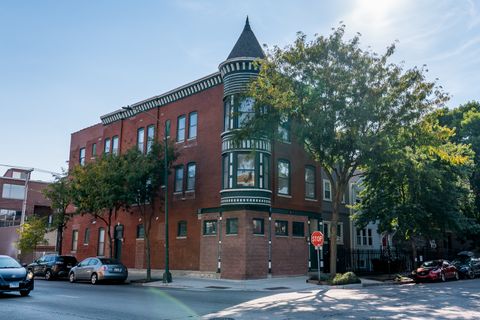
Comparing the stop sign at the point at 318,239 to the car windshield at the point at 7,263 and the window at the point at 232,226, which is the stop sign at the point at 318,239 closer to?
the window at the point at 232,226

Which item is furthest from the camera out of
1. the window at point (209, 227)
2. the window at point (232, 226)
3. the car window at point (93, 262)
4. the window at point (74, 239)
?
the window at point (74, 239)

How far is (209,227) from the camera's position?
95.2ft

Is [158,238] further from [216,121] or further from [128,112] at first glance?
→ [128,112]

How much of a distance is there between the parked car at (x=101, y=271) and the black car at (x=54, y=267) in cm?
418

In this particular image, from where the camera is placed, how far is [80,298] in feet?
53.3

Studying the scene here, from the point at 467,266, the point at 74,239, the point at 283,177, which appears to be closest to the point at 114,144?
the point at 74,239

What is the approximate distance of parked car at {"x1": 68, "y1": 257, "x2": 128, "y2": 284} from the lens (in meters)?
25.0

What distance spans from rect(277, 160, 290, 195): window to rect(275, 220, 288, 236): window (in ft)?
6.41

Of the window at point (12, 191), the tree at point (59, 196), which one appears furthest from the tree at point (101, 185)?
the window at point (12, 191)

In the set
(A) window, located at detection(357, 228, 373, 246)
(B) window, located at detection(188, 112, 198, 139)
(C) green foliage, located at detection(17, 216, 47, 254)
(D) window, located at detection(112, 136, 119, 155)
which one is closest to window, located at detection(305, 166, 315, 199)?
(B) window, located at detection(188, 112, 198, 139)

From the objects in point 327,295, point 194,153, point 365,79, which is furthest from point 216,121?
point 327,295

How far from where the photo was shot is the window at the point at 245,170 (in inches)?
1083

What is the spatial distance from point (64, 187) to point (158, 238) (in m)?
8.08

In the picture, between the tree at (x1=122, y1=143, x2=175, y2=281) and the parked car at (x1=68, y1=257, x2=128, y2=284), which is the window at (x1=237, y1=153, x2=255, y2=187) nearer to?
the tree at (x1=122, y1=143, x2=175, y2=281)
